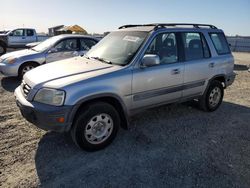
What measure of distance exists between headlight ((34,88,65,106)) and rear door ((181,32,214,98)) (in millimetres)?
2500

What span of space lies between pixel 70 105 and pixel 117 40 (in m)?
1.81

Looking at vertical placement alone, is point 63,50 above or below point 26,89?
above

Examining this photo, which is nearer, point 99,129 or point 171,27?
point 99,129

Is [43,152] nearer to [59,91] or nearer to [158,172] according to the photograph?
[59,91]

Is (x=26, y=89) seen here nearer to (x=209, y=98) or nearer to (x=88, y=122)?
(x=88, y=122)

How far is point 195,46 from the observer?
16.3ft

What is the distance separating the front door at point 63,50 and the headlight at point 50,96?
485 cm

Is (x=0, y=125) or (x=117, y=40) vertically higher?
(x=117, y=40)

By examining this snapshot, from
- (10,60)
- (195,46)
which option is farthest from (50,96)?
(10,60)

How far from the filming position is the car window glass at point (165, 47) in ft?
14.0

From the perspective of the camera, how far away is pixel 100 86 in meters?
3.50

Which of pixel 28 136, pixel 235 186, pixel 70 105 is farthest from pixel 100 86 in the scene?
pixel 235 186

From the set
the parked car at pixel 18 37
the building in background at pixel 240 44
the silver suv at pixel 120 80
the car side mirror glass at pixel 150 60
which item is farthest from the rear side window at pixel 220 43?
the building in background at pixel 240 44

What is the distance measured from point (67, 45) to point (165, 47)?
4856 mm
